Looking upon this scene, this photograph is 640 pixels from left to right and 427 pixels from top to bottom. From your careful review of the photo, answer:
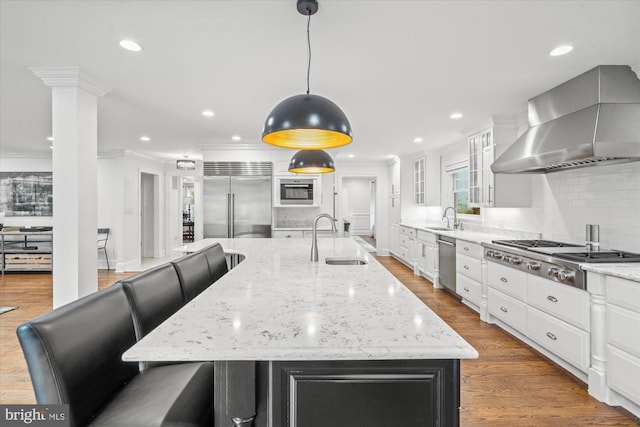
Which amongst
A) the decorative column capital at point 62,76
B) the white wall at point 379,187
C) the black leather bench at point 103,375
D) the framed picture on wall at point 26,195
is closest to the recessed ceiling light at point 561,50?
the black leather bench at point 103,375

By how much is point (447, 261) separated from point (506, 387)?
2476 mm

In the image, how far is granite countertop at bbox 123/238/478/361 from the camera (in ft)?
2.93

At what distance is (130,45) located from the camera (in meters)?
2.28

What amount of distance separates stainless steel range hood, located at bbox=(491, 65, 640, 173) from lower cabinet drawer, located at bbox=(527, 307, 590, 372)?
1.26 metres

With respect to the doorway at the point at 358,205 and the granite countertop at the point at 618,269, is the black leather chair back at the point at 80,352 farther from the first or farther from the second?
the doorway at the point at 358,205

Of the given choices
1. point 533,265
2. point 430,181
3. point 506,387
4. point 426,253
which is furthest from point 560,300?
point 430,181

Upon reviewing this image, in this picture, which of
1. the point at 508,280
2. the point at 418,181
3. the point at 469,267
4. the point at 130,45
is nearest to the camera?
the point at 130,45

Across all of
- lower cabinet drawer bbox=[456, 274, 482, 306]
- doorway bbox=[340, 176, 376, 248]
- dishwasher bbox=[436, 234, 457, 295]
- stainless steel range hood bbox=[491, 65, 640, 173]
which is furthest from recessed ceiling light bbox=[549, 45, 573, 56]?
doorway bbox=[340, 176, 376, 248]

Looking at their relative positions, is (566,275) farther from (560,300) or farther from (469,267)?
(469,267)

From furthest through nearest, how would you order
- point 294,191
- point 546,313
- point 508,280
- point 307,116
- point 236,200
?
1. point 294,191
2. point 236,200
3. point 508,280
4. point 546,313
5. point 307,116

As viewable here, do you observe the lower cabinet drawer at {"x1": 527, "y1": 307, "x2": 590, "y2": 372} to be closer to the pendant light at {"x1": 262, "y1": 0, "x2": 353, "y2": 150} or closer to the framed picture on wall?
the pendant light at {"x1": 262, "y1": 0, "x2": 353, "y2": 150}

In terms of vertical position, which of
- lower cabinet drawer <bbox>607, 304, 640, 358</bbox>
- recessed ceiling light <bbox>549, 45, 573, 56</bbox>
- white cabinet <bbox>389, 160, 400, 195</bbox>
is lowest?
lower cabinet drawer <bbox>607, 304, 640, 358</bbox>

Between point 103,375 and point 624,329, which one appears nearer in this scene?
point 103,375

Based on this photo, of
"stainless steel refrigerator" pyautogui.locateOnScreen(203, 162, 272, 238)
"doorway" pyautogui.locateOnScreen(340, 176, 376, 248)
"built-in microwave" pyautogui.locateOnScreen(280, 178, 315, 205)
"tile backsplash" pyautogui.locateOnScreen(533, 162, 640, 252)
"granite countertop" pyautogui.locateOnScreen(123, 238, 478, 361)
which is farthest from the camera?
"doorway" pyautogui.locateOnScreen(340, 176, 376, 248)
